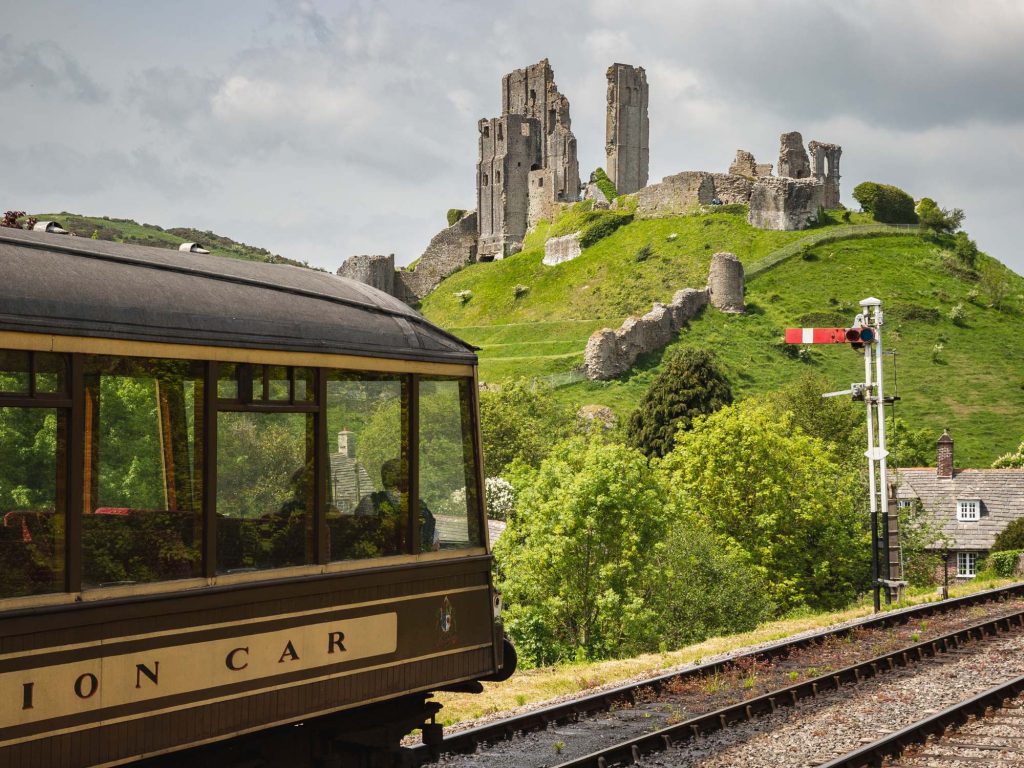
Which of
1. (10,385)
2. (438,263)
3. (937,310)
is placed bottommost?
(10,385)

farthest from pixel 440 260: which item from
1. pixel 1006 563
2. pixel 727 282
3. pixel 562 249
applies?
pixel 1006 563

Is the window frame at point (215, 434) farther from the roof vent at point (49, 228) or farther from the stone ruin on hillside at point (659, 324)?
the stone ruin on hillside at point (659, 324)

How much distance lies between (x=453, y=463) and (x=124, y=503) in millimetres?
2589

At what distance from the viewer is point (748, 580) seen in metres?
29.8

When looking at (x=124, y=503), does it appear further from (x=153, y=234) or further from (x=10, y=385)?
(x=153, y=234)

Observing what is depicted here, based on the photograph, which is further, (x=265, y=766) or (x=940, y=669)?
(x=940, y=669)

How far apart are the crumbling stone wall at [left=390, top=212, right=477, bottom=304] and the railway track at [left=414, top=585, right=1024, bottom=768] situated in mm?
92604

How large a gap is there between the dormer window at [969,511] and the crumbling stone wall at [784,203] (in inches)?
1641

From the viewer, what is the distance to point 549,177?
11500 centimetres

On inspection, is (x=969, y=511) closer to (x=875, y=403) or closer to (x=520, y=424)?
(x=520, y=424)

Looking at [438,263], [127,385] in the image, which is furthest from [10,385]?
[438,263]

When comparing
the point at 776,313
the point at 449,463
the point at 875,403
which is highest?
the point at 776,313

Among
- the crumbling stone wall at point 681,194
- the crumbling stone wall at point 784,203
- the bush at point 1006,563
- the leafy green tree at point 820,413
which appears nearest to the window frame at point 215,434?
the bush at point 1006,563

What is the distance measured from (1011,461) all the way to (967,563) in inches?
368
